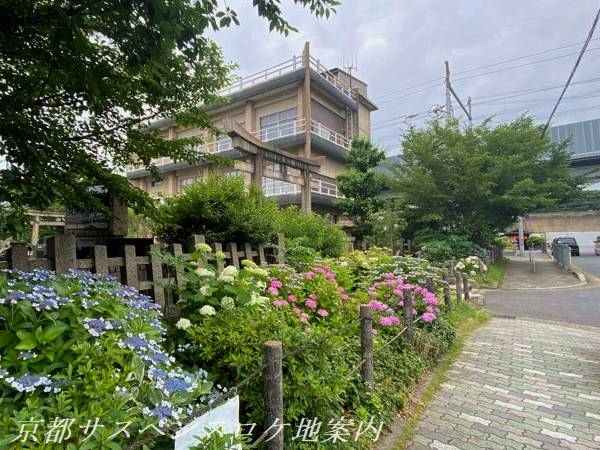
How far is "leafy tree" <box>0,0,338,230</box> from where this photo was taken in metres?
2.47

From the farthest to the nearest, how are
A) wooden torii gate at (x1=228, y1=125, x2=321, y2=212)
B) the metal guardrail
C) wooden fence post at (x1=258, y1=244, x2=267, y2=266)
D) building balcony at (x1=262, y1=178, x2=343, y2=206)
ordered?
building balcony at (x1=262, y1=178, x2=343, y2=206) < the metal guardrail < wooden torii gate at (x1=228, y1=125, x2=321, y2=212) < wooden fence post at (x1=258, y1=244, x2=267, y2=266)

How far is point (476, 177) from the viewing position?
1507cm

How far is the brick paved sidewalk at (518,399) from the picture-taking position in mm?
2836

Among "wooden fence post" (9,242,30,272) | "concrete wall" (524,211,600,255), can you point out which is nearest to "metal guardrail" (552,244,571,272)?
"concrete wall" (524,211,600,255)

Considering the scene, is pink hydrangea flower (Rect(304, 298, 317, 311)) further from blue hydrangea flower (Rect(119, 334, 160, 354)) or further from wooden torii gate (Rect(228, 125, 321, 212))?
wooden torii gate (Rect(228, 125, 321, 212))

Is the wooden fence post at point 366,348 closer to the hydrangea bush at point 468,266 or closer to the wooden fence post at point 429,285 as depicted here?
the wooden fence post at point 429,285

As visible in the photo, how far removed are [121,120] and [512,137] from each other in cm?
1721

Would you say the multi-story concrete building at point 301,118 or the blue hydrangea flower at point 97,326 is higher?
the multi-story concrete building at point 301,118

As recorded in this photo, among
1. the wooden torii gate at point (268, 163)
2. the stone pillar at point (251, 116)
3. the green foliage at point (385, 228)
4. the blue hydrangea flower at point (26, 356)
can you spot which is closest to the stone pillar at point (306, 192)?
the wooden torii gate at point (268, 163)

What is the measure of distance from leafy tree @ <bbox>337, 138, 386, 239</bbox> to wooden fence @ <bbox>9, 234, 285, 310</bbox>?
35.3 feet

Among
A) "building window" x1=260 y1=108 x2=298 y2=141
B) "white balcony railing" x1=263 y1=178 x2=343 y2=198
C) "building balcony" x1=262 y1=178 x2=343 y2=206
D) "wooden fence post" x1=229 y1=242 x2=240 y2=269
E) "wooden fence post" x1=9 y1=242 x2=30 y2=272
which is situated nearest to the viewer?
"wooden fence post" x1=9 y1=242 x2=30 y2=272

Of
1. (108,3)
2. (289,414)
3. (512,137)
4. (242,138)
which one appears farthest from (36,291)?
(512,137)

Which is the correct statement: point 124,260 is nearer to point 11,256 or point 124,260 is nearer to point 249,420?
point 11,256

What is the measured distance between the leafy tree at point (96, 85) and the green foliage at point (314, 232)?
335 cm
